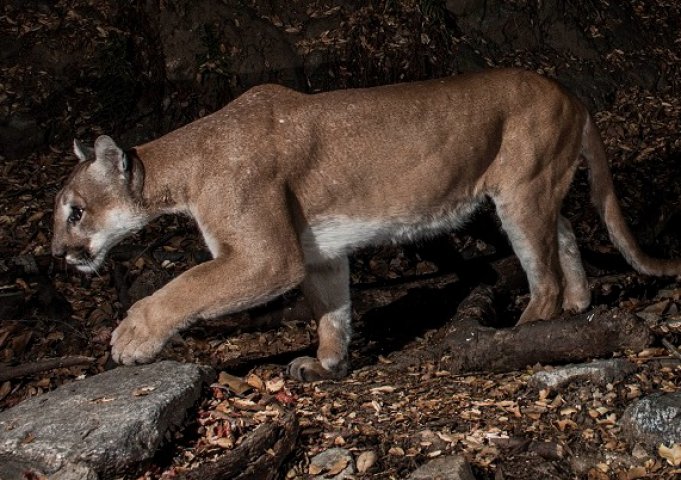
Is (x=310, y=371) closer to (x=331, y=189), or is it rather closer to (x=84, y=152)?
(x=331, y=189)

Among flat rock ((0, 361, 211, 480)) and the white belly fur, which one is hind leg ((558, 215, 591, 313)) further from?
flat rock ((0, 361, 211, 480))

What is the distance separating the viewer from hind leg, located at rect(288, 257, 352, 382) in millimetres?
6211

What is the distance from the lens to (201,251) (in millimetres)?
8109

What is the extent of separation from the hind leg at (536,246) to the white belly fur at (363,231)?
31 centimetres

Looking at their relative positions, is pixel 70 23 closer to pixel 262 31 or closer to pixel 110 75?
pixel 110 75

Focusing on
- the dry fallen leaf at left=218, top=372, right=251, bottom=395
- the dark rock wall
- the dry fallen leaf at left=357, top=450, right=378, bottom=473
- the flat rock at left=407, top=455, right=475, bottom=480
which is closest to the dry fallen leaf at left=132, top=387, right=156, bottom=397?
the dry fallen leaf at left=218, top=372, right=251, bottom=395

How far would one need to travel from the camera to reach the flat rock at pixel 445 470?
4211mm

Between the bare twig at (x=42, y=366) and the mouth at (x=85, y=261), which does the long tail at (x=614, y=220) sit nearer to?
the mouth at (x=85, y=261)

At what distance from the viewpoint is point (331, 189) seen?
6.00m

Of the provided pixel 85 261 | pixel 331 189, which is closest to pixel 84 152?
pixel 85 261

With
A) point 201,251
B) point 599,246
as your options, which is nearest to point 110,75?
point 201,251

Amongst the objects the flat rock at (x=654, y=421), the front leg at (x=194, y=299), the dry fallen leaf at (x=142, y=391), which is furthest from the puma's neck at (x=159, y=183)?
the flat rock at (x=654, y=421)

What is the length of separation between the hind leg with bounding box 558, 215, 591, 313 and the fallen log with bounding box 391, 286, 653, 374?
3.98 feet

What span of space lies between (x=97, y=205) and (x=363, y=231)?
67.9 inches
